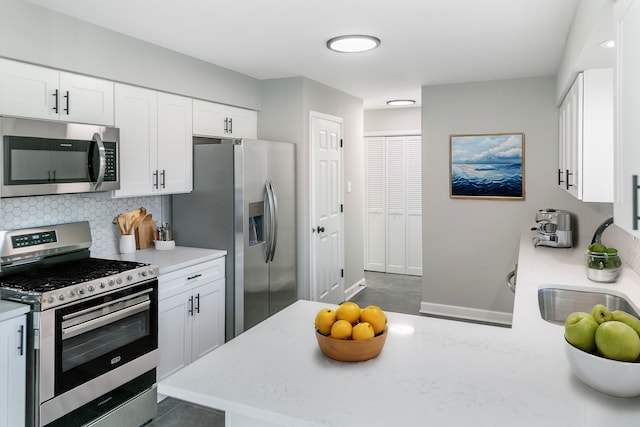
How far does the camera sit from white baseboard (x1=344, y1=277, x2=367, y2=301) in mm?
5427

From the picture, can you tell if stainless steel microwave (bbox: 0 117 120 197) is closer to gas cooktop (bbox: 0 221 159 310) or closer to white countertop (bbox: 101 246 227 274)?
gas cooktop (bbox: 0 221 159 310)

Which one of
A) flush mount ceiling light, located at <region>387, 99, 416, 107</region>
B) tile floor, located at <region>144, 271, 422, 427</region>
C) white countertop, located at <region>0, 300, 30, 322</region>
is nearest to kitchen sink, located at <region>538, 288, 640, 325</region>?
tile floor, located at <region>144, 271, 422, 427</region>

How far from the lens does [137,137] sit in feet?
10.2

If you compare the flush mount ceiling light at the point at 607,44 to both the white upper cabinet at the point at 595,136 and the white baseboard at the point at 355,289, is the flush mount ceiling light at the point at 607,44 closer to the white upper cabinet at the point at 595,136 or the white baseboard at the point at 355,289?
the white upper cabinet at the point at 595,136

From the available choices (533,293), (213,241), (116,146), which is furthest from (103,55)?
(533,293)

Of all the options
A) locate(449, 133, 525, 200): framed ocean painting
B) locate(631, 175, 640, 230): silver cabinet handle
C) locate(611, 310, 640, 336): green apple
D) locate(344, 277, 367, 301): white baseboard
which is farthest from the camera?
locate(344, 277, 367, 301): white baseboard

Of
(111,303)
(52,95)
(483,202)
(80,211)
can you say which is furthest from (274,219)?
(483,202)

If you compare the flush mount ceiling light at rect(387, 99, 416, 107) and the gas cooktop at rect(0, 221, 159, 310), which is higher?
the flush mount ceiling light at rect(387, 99, 416, 107)

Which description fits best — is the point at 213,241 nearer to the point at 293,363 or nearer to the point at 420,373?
the point at 293,363

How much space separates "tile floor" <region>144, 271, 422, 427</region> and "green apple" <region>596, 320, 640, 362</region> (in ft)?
7.33

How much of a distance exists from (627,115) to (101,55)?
9.24 ft

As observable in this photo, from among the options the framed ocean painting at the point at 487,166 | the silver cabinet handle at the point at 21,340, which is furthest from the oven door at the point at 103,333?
the framed ocean painting at the point at 487,166

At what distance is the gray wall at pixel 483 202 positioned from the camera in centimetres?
432

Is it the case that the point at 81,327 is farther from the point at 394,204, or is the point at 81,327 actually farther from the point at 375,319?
the point at 394,204
